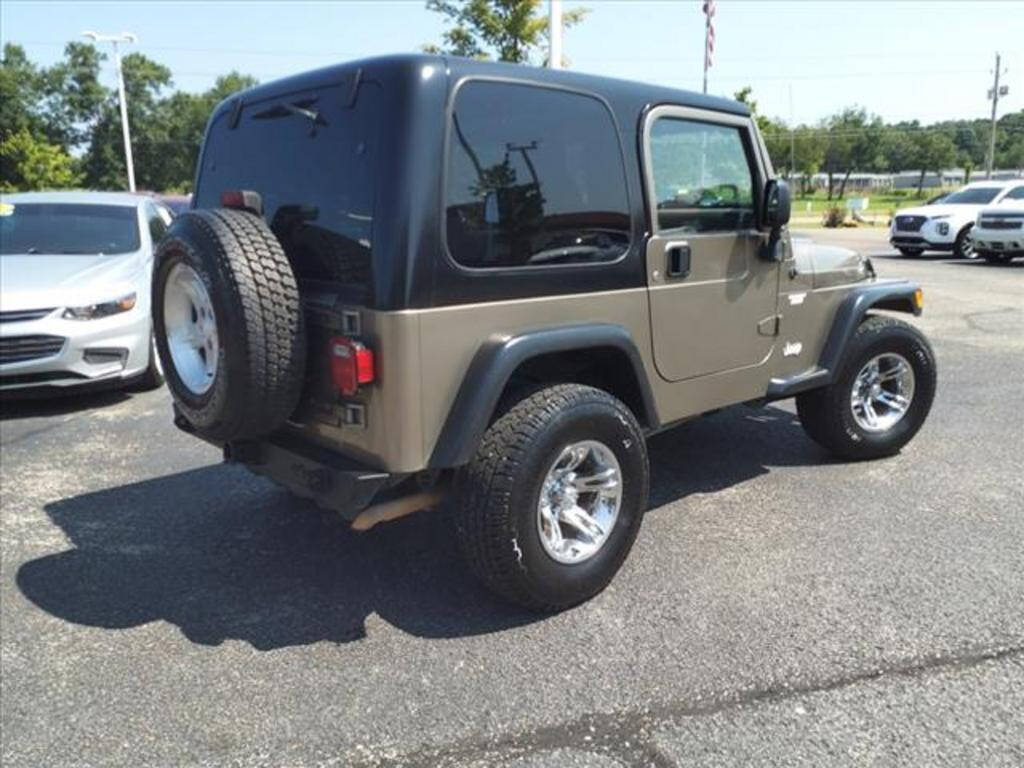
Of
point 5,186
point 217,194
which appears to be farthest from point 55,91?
point 217,194

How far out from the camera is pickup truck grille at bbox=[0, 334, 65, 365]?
5.89m

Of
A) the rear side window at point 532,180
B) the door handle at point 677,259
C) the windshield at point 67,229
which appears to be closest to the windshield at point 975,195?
the door handle at point 677,259

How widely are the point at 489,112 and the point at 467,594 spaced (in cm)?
191

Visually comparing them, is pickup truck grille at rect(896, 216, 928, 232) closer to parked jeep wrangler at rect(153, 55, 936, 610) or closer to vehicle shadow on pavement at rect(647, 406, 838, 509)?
vehicle shadow on pavement at rect(647, 406, 838, 509)

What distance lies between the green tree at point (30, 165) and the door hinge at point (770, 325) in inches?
1763

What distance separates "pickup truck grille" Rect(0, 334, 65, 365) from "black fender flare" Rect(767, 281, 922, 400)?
5005 millimetres

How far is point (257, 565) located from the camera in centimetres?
371

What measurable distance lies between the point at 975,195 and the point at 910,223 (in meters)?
1.85

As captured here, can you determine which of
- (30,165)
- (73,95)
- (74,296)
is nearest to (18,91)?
(73,95)

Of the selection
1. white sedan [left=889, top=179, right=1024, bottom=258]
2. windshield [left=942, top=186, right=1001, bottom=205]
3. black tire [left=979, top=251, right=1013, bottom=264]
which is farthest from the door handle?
windshield [left=942, top=186, right=1001, bottom=205]

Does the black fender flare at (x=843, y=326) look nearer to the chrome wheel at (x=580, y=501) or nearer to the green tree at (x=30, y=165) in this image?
the chrome wheel at (x=580, y=501)

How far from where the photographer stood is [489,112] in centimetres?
294

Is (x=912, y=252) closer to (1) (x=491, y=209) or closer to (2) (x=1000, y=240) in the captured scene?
(2) (x=1000, y=240)

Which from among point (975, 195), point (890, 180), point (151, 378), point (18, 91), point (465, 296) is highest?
point (18, 91)
